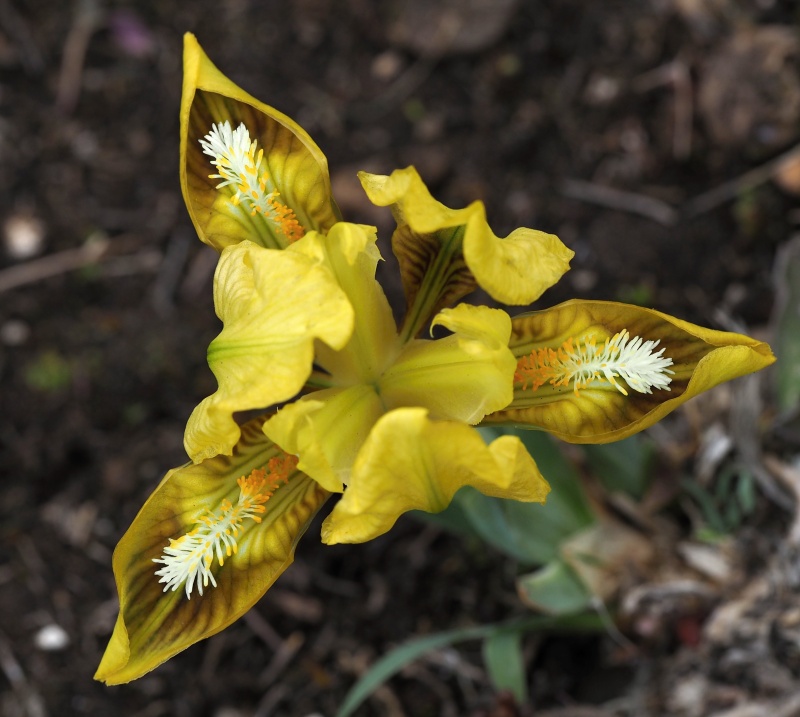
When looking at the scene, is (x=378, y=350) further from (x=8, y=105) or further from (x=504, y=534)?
(x=8, y=105)

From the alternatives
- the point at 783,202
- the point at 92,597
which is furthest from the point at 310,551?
the point at 783,202

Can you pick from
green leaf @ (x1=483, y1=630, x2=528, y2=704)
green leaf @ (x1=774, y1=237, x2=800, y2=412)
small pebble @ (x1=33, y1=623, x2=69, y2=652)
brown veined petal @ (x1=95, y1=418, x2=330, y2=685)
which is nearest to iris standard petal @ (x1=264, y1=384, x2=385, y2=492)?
brown veined petal @ (x1=95, y1=418, x2=330, y2=685)

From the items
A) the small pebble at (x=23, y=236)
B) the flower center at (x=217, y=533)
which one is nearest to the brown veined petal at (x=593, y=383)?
the flower center at (x=217, y=533)

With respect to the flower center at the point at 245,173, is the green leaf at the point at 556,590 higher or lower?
lower

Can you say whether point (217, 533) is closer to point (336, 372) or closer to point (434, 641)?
point (336, 372)

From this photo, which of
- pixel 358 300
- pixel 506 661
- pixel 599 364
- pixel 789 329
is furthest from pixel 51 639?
pixel 789 329

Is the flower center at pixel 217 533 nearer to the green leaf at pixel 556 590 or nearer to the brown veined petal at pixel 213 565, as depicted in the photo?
the brown veined petal at pixel 213 565
